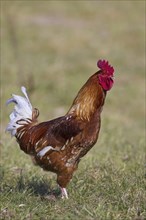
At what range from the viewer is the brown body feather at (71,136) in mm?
5711

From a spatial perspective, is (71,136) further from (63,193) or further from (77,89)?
(77,89)

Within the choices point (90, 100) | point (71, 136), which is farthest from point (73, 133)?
point (90, 100)

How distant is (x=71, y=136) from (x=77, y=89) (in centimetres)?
840

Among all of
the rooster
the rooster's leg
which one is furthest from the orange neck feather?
the rooster's leg

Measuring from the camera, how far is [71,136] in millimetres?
5691

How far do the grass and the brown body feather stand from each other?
1.06 feet

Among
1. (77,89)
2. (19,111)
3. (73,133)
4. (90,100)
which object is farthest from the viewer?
(77,89)

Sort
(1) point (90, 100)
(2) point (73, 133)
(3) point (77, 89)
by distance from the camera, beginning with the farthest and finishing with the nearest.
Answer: (3) point (77, 89)
(1) point (90, 100)
(2) point (73, 133)

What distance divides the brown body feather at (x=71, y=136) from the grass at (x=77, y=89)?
32 centimetres

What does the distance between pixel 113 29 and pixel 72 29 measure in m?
1.91

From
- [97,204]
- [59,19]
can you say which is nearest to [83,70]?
[59,19]

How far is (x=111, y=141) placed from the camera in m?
10.0

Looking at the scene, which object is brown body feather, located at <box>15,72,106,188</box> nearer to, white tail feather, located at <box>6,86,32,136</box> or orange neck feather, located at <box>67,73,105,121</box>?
orange neck feather, located at <box>67,73,105,121</box>

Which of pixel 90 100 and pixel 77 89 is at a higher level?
pixel 77 89
